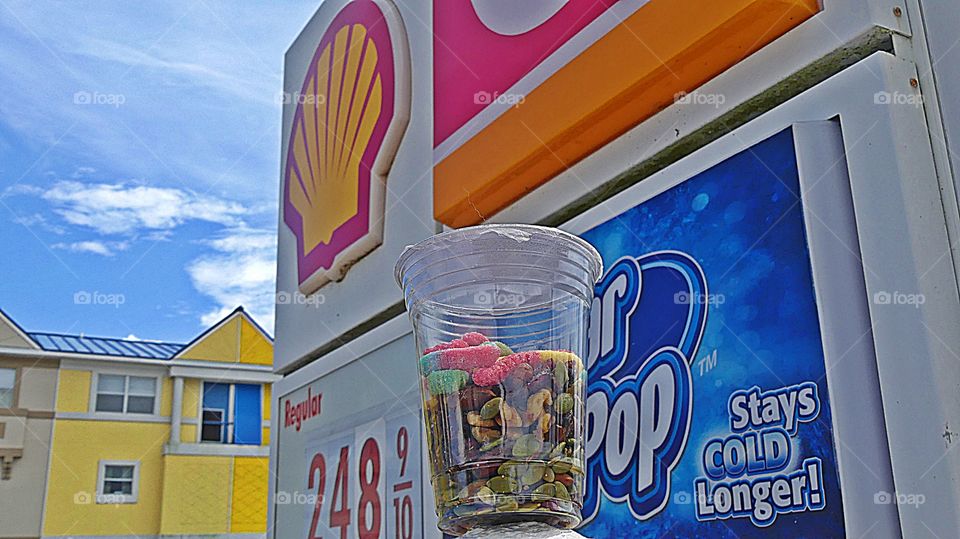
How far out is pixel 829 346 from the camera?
4.84 feet

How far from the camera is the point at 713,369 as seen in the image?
5.58 ft

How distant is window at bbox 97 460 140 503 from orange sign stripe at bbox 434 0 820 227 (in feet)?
45.0

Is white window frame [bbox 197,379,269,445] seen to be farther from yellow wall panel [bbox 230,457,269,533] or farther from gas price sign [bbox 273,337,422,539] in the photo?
gas price sign [bbox 273,337,422,539]

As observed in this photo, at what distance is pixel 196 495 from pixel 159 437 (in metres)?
1.34

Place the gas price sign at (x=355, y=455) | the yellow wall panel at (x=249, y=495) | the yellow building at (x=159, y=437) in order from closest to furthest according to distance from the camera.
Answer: the gas price sign at (x=355, y=455) → the yellow building at (x=159, y=437) → the yellow wall panel at (x=249, y=495)

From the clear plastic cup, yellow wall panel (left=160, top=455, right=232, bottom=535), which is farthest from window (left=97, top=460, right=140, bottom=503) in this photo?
the clear plastic cup

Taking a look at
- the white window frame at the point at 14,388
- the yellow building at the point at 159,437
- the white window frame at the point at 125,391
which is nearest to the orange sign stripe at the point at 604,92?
the yellow building at the point at 159,437

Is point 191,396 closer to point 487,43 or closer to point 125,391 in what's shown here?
point 125,391

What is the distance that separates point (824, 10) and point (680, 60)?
296mm

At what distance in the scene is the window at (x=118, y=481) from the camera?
14414mm

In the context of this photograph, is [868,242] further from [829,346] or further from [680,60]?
[680,60]

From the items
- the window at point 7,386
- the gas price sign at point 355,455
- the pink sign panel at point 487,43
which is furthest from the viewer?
the window at point 7,386

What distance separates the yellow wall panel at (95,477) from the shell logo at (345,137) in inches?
463

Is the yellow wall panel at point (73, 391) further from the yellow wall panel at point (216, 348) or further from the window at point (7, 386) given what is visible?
the yellow wall panel at point (216, 348)
